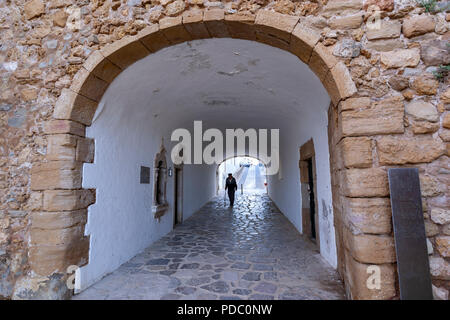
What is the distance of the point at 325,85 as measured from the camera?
2.38 meters

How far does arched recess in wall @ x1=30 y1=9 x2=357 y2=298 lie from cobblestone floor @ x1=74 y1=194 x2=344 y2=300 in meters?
0.46

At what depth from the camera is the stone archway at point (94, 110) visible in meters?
2.05

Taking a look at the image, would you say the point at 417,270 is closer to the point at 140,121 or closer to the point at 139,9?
the point at 139,9

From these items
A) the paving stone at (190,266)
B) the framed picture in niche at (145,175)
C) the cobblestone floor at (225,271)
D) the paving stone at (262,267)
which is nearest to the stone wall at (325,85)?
the cobblestone floor at (225,271)

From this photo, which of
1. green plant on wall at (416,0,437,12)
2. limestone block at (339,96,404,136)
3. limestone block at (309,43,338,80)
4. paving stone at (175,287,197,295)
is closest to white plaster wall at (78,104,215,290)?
paving stone at (175,287,197,295)

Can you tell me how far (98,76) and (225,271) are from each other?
2.80 meters

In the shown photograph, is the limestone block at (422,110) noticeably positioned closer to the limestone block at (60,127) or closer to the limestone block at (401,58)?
the limestone block at (401,58)

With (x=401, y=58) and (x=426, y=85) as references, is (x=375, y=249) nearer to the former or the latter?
(x=426, y=85)

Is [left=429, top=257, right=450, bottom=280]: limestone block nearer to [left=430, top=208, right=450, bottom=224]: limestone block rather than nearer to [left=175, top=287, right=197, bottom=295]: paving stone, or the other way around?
[left=430, top=208, right=450, bottom=224]: limestone block

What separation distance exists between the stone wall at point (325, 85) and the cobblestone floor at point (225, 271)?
1.41 feet

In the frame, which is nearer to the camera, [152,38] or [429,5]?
[429,5]

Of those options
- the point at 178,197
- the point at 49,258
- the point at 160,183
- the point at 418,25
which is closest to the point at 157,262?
the point at 49,258

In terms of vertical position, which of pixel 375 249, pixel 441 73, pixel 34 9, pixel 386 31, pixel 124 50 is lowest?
pixel 375 249

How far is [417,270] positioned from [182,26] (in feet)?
9.56
